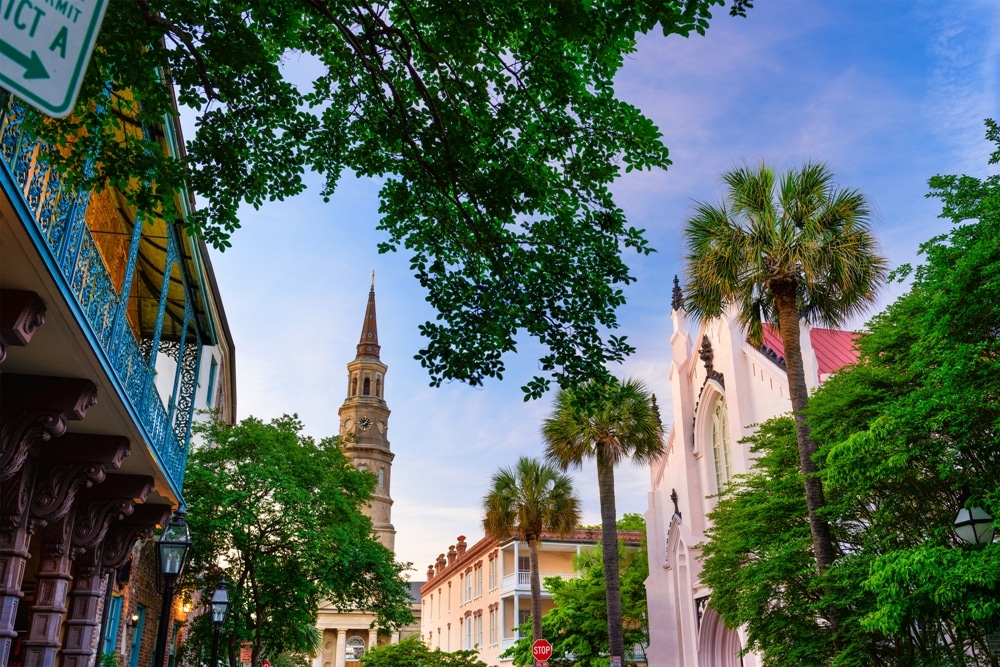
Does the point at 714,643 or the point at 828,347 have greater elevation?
the point at 828,347

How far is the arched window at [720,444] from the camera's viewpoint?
3016 cm

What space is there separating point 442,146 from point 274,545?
17991mm

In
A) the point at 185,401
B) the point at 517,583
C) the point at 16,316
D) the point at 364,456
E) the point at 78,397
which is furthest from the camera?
the point at 364,456

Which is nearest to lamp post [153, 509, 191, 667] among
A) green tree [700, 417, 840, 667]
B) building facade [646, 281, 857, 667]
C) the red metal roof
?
green tree [700, 417, 840, 667]

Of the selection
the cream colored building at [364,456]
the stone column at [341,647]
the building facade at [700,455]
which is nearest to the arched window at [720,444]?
the building facade at [700,455]

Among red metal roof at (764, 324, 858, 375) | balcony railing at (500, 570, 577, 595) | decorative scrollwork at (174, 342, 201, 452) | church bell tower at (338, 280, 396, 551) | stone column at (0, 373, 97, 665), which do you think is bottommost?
stone column at (0, 373, 97, 665)

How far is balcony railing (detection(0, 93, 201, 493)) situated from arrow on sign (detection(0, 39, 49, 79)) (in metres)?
4.32

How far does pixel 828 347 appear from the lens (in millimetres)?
29562

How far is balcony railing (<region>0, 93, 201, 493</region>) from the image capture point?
5.92 meters

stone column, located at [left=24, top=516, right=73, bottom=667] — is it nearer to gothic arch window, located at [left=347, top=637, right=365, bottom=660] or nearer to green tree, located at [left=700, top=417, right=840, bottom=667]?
green tree, located at [left=700, top=417, right=840, bottom=667]

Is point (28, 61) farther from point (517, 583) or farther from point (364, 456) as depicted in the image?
point (364, 456)

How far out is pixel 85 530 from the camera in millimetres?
11602

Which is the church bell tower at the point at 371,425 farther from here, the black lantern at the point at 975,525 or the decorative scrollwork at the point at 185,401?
the black lantern at the point at 975,525

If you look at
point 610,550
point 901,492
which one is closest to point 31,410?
point 901,492
